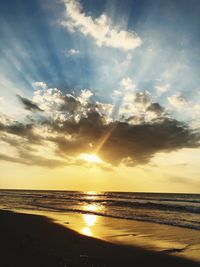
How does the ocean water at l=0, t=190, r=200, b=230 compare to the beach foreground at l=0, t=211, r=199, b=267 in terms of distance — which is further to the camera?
the ocean water at l=0, t=190, r=200, b=230

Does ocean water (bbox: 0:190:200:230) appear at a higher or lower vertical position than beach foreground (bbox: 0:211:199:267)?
higher

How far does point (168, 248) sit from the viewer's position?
1373 centimetres

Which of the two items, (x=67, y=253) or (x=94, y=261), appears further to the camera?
(x=67, y=253)

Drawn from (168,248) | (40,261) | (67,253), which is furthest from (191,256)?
(40,261)

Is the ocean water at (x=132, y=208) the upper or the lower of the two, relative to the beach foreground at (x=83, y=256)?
upper

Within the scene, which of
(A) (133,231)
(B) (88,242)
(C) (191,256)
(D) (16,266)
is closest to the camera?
(D) (16,266)

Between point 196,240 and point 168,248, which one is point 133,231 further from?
point 168,248

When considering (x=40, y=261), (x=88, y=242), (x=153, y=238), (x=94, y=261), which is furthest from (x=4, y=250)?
(x=153, y=238)

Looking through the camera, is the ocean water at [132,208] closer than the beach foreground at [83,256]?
No

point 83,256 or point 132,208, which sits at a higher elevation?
point 132,208

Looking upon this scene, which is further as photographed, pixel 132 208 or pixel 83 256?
pixel 132 208

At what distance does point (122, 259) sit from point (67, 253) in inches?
83.6

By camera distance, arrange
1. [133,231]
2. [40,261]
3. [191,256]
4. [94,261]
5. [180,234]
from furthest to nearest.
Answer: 1. [133,231]
2. [180,234]
3. [191,256]
4. [94,261]
5. [40,261]

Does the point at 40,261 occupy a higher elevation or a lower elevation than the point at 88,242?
lower
